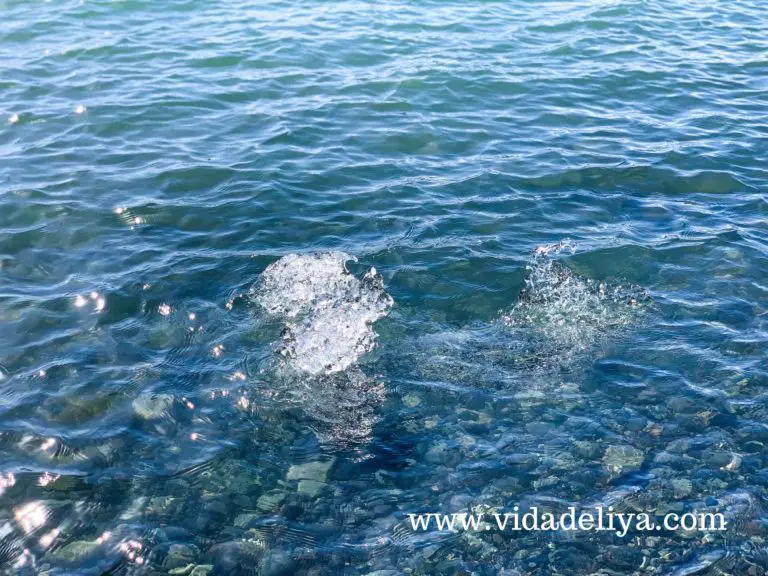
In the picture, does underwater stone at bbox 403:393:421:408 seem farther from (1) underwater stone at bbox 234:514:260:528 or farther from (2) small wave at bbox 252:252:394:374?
(1) underwater stone at bbox 234:514:260:528

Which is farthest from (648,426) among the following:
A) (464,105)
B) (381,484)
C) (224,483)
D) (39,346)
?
(464,105)

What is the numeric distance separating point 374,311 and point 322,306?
32.7 inches

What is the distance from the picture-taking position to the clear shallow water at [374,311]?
734 cm

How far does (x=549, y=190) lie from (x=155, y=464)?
931 cm

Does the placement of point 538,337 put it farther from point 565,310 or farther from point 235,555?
point 235,555

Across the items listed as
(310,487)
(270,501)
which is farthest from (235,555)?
(310,487)

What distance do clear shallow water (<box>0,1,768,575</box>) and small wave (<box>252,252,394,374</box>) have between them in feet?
0.18

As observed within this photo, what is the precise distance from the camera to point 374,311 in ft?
33.9

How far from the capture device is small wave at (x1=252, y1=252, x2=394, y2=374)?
952 centimetres

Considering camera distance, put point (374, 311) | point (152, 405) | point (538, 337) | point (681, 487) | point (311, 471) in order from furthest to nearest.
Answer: point (374, 311)
point (538, 337)
point (152, 405)
point (311, 471)
point (681, 487)

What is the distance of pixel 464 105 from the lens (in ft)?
56.1

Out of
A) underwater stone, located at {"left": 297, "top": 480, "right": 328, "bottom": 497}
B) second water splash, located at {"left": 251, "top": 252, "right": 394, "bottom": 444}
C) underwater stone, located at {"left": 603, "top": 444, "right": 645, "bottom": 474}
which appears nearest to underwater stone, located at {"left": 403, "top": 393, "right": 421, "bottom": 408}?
second water splash, located at {"left": 251, "top": 252, "right": 394, "bottom": 444}

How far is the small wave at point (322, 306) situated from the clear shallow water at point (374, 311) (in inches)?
2.2

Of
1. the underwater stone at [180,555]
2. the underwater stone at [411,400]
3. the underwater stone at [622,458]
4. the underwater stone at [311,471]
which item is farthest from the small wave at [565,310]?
the underwater stone at [180,555]
